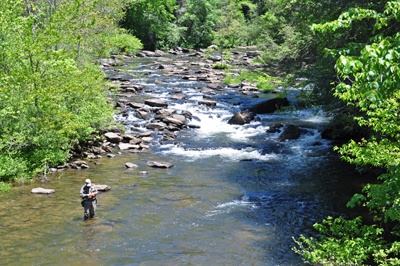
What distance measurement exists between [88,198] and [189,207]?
3.30 metres

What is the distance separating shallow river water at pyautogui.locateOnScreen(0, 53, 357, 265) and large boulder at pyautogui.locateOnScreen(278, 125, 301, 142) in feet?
1.23

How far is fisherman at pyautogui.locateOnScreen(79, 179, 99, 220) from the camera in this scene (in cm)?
1027

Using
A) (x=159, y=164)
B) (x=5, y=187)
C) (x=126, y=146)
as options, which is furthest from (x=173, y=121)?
(x=5, y=187)

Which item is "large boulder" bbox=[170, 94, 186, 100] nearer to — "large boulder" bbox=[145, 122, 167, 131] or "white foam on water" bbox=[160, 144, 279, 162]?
"large boulder" bbox=[145, 122, 167, 131]

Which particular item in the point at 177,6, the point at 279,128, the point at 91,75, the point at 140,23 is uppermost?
the point at 177,6

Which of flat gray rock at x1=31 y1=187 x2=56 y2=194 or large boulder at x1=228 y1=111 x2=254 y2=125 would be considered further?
large boulder at x1=228 y1=111 x2=254 y2=125

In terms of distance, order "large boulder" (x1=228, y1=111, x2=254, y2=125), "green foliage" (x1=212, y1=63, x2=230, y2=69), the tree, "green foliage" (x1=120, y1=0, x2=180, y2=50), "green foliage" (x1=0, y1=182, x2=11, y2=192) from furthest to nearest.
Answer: "green foliage" (x1=120, y1=0, x2=180, y2=50) → "green foliage" (x1=212, y1=63, x2=230, y2=69) → "large boulder" (x1=228, y1=111, x2=254, y2=125) → "green foliage" (x1=0, y1=182, x2=11, y2=192) → the tree

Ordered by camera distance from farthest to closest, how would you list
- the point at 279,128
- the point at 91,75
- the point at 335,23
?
the point at 279,128, the point at 91,75, the point at 335,23

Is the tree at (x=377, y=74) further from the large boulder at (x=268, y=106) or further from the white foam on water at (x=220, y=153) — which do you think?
the large boulder at (x=268, y=106)

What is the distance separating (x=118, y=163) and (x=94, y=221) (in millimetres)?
5658

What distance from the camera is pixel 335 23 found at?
5055 millimetres

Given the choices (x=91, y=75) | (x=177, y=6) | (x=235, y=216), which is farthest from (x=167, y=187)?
(x=177, y=6)

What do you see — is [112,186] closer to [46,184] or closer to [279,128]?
[46,184]

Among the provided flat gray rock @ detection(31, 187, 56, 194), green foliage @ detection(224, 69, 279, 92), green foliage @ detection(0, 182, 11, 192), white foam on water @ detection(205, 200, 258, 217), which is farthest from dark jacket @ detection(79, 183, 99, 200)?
green foliage @ detection(224, 69, 279, 92)
